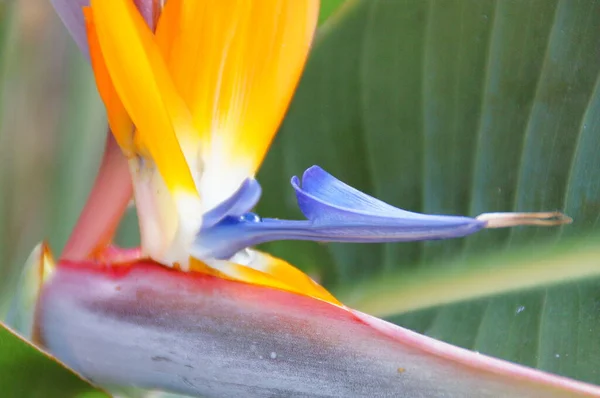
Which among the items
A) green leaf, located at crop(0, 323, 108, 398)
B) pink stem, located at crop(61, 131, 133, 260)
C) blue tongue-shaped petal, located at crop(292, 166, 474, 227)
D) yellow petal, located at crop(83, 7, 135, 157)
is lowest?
green leaf, located at crop(0, 323, 108, 398)

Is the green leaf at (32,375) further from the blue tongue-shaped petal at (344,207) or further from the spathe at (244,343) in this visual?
the blue tongue-shaped petal at (344,207)

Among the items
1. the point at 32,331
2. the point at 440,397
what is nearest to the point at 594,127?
the point at 440,397

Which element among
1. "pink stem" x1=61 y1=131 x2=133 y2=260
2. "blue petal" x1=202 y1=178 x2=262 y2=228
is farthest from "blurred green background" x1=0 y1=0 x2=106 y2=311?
"blue petal" x1=202 y1=178 x2=262 y2=228

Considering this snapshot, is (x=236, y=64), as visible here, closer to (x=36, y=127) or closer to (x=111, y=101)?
(x=111, y=101)

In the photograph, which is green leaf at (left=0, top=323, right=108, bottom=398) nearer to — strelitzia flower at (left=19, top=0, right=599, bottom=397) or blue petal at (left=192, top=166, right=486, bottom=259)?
strelitzia flower at (left=19, top=0, right=599, bottom=397)

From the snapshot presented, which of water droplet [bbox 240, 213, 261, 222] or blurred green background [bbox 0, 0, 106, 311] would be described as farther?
blurred green background [bbox 0, 0, 106, 311]

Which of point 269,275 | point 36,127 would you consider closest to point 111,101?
point 269,275
